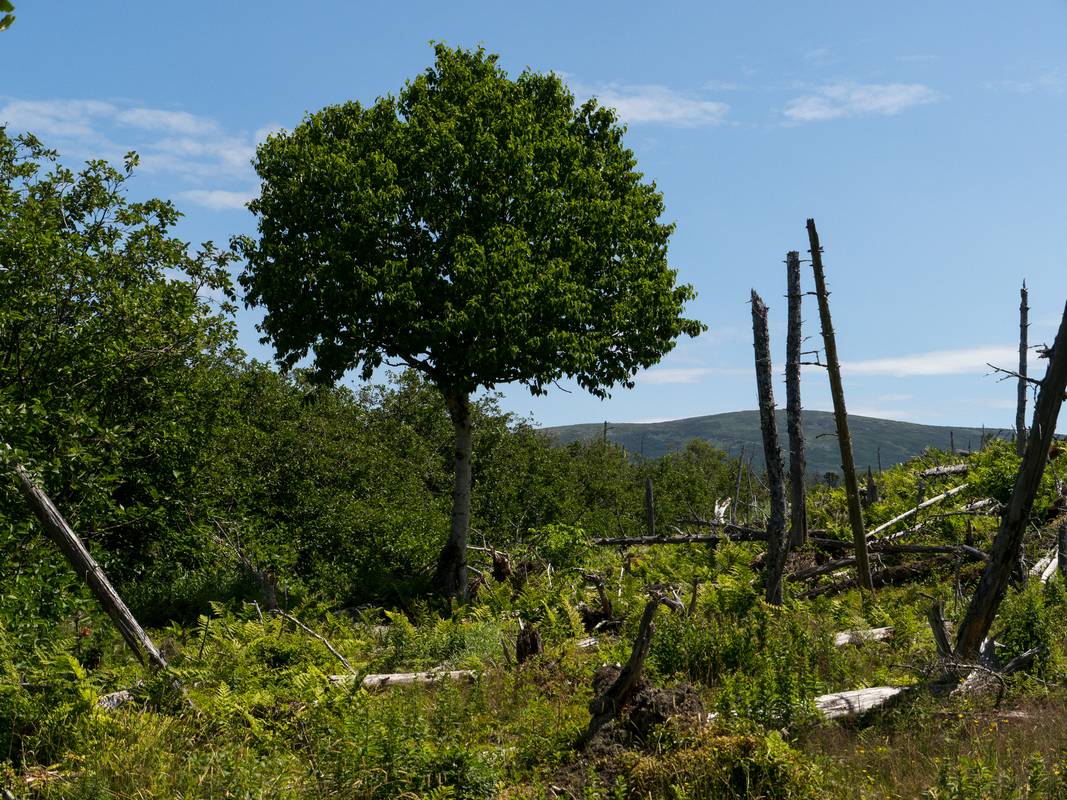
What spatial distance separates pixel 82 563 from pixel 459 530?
1143 cm

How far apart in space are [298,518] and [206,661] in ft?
41.1

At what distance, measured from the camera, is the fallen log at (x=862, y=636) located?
40.5 ft

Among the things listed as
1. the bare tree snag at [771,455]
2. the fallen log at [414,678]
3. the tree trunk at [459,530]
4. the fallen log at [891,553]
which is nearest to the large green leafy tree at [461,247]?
the tree trunk at [459,530]

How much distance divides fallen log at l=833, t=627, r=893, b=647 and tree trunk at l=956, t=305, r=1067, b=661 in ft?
6.36

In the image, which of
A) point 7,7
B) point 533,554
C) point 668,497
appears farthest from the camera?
point 668,497

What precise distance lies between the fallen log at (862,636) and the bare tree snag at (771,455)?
1512 millimetres

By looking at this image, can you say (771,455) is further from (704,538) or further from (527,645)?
(704,538)

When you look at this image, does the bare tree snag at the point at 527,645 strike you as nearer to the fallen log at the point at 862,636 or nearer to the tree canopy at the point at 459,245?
the fallen log at the point at 862,636

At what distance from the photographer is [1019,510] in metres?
10.5

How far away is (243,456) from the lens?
72.0ft

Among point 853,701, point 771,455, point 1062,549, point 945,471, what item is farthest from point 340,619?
point 945,471

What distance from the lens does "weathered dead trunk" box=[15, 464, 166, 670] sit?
902 centimetres

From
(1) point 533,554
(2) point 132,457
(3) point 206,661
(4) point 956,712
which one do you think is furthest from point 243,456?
(4) point 956,712

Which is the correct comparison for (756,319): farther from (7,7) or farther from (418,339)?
(7,7)
